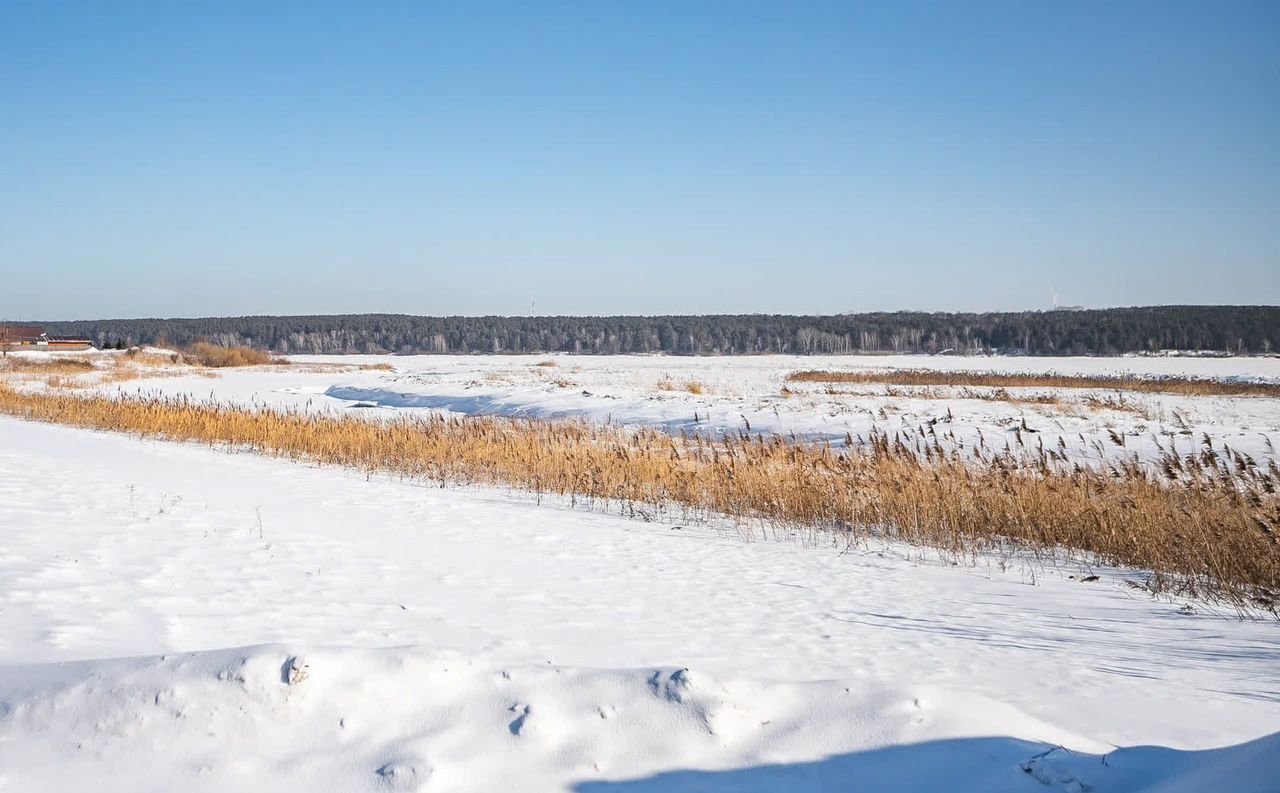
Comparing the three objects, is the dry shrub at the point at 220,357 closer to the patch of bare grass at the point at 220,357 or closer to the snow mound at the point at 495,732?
A: the patch of bare grass at the point at 220,357

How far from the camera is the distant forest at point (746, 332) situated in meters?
113

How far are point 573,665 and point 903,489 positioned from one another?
251 inches

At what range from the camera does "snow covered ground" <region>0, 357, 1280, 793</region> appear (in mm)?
3293

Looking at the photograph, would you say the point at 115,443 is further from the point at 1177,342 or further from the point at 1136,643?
the point at 1177,342

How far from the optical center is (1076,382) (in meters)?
43.7

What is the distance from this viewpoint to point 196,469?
39.5ft

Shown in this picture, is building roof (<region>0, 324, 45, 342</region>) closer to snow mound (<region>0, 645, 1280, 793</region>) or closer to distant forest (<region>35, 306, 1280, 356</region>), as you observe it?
distant forest (<region>35, 306, 1280, 356</region>)

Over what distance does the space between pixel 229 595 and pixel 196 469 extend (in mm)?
7546

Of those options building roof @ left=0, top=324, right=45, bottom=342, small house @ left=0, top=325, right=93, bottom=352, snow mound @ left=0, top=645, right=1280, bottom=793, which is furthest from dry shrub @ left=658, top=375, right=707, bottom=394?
building roof @ left=0, top=324, right=45, bottom=342

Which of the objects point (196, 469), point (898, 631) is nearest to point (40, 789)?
point (898, 631)

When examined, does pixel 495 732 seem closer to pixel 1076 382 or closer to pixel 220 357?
pixel 1076 382

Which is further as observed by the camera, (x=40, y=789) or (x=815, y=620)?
(x=815, y=620)

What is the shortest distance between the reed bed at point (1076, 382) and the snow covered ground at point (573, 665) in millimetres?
34248

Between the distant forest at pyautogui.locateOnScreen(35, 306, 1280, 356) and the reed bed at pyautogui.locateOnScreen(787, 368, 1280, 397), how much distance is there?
68402 mm
